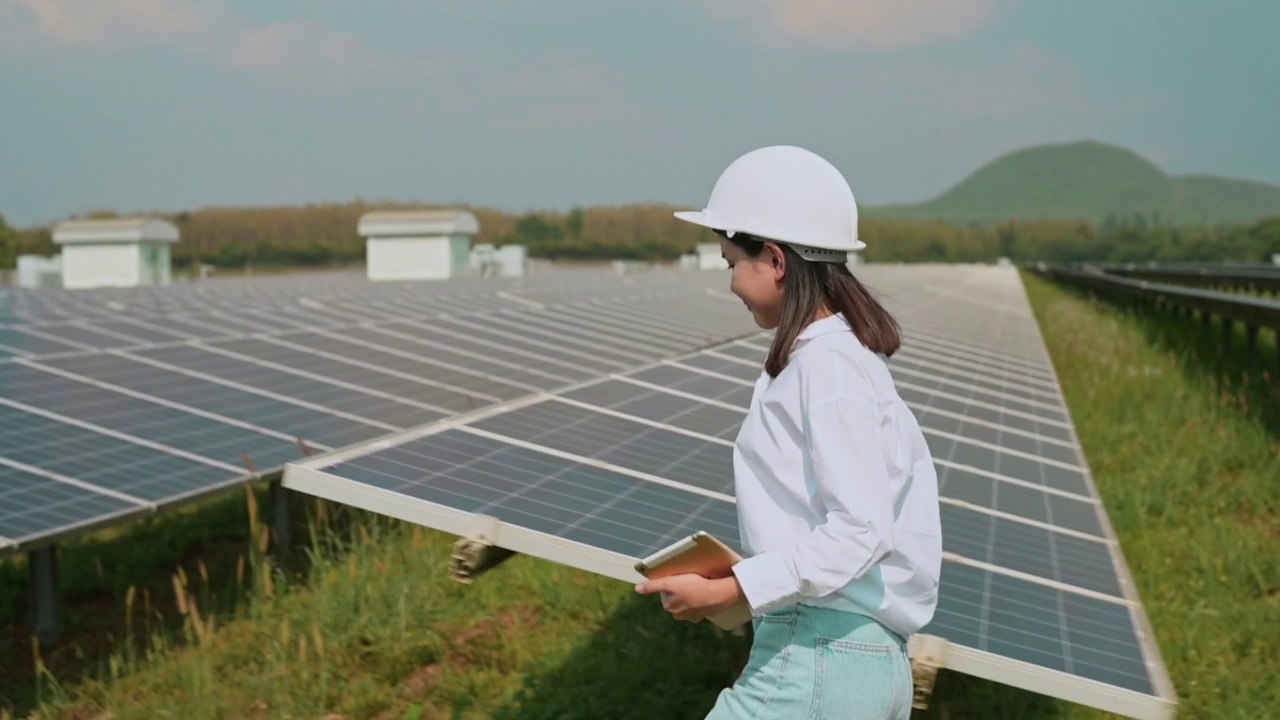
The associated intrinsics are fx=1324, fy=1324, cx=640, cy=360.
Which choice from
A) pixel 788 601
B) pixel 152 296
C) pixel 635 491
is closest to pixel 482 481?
pixel 635 491

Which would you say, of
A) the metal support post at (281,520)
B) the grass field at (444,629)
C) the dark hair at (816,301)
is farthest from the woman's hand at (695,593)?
the metal support post at (281,520)

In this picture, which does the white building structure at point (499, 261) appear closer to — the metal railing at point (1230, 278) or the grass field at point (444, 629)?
the metal railing at point (1230, 278)

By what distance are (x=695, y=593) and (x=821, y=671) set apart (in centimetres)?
34

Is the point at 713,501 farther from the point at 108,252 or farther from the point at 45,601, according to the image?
the point at 108,252

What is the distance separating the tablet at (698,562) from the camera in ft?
8.72

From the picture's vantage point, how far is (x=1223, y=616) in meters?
6.56

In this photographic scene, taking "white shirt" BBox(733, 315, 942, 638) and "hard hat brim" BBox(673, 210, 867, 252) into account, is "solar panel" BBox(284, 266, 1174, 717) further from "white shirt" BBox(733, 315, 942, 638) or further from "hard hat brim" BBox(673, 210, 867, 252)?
"hard hat brim" BBox(673, 210, 867, 252)

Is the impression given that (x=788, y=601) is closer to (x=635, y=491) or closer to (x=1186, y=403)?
(x=635, y=491)

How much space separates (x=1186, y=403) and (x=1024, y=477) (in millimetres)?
6458

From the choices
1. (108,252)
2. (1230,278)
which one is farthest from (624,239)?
(1230,278)

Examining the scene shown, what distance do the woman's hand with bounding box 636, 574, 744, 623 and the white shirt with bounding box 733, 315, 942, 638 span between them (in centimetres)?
5

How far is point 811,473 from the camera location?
2703 mm

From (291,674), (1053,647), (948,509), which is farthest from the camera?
(291,674)

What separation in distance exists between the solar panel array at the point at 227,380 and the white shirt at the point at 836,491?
3.59m
